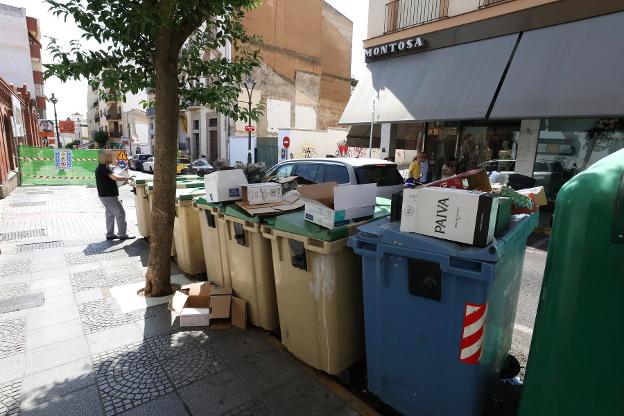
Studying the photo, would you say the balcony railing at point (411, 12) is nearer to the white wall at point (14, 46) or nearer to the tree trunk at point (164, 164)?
the tree trunk at point (164, 164)

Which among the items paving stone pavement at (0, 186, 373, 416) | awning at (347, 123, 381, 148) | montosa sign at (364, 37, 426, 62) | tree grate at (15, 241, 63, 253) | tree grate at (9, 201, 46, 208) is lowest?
tree grate at (9, 201, 46, 208)

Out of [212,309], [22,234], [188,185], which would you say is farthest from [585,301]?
[22,234]

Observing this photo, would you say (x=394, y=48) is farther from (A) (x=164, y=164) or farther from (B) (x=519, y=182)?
(A) (x=164, y=164)

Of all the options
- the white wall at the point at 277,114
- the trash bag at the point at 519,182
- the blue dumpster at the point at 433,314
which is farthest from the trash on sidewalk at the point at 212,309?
the white wall at the point at 277,114

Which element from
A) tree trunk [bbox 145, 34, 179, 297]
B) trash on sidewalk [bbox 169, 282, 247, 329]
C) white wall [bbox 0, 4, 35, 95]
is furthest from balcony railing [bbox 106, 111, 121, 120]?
trash on sidewalk [bbox 169, 282, 247, 329]

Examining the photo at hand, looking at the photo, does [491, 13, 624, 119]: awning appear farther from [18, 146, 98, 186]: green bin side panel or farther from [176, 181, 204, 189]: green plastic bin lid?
[18, 146, 98, 186]: green bin side panel

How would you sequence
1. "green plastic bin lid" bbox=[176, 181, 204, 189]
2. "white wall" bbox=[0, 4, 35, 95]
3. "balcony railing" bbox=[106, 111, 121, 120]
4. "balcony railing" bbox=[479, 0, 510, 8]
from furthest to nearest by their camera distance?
1. "balcony railing" bbox=[106, 111, 121, 120]
2. "white wall" bbox=[0, 4, 35, 95]
3. "balcony railing" bbox=[479, 0, 510, 8]
4. "green plastic bin lid" bbox=[176, 181, 204, 189]

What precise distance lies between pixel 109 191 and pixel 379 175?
5358mm

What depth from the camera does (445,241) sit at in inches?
85.0

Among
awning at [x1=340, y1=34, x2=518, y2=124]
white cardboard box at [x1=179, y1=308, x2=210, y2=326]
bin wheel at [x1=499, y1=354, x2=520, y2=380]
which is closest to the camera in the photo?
bin wheel at [x1=499, y1=354, x2=520, y2=380]

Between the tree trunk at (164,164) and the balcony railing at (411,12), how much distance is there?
977cm

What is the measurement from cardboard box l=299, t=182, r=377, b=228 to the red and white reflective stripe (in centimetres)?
114

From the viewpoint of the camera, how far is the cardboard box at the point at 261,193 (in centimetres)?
364

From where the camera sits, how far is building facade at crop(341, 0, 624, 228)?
757 centimetres
